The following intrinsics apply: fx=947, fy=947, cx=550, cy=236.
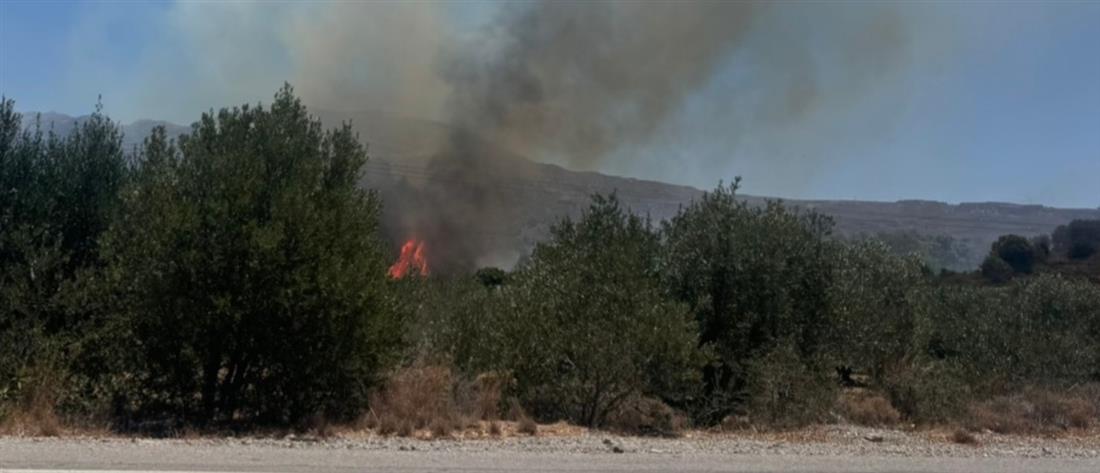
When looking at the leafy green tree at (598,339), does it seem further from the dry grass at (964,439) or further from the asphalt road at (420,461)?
the asphalt road at (420,461)

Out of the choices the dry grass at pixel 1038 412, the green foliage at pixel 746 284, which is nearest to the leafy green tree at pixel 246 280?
the green foliage at pixel 746 284

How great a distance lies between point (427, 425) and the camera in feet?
38.8

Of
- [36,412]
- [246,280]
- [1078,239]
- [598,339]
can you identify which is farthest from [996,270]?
[36,412]

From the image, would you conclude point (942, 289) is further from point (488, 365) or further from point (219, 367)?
point (219, 367)

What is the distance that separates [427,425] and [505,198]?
4130 cm

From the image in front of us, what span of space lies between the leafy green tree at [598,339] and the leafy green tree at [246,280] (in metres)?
2.64

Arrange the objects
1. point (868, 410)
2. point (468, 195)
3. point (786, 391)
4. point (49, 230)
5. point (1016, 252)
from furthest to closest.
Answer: point (1016, 252) < point (468, 195) < point (868, 410) < point (786, 391) < point (49, 230)

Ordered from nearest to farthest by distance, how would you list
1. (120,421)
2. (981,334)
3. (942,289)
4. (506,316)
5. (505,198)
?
(120,421)
(506,316)
(981,334)
(942,289)
(505,198)

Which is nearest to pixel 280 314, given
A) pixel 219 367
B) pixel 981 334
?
pixel 219 367

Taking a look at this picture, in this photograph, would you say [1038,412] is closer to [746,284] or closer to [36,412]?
[746,284]

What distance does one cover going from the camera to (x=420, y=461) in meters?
8.52

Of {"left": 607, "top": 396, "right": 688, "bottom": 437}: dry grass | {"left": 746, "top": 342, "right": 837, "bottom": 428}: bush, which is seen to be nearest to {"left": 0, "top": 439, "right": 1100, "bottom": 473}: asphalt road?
{"left": 607, "top": 396, "right": 688, "bottom": 437}: dry grass

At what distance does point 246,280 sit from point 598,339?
16.3 ft

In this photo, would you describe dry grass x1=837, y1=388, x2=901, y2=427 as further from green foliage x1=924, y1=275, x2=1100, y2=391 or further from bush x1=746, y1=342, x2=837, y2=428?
green foliage x1=924, y1=275, x2=1100, y2=391
